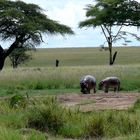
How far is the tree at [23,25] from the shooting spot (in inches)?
1654

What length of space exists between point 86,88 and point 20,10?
928 inches

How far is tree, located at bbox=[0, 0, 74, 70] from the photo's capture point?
42000mm

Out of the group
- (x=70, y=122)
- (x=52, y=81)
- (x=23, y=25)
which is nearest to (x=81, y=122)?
(x=70, y=122)

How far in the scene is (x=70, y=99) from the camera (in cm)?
1845

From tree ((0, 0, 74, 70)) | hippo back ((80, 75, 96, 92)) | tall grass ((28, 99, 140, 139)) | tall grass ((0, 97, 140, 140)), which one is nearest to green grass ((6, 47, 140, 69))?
tree ((0, 0, 74, 70))

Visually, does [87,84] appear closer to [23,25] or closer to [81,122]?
[81,122]

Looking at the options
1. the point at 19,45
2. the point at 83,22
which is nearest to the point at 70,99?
the point at 19,45

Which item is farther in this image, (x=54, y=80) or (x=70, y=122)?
(x=54, y=80)

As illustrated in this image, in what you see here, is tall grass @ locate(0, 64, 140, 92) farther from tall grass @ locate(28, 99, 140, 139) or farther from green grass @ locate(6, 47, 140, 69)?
green grass @ locate(6, 47, 140, 69)

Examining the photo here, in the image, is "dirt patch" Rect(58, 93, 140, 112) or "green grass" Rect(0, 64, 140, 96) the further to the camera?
"green grass" Rect(0, 64, 140, 96)

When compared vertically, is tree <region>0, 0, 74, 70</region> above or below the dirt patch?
above

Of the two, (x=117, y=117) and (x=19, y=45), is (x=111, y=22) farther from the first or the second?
(x=117, y=117)

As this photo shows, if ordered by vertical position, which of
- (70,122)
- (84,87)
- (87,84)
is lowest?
(70,122)

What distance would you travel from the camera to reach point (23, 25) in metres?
41.7
